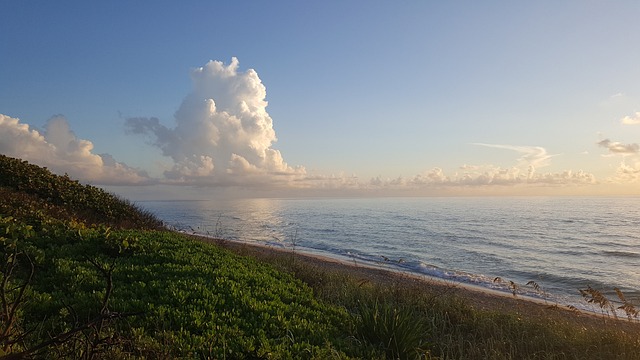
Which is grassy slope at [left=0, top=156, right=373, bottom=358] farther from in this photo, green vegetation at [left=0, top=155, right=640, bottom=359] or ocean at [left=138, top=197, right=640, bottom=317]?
ocean at [left=138, top=197, right=640, bottom=317]

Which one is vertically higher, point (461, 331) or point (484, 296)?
point (461, 331)

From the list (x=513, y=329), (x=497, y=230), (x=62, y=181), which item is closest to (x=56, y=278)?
(x=513, y=329)

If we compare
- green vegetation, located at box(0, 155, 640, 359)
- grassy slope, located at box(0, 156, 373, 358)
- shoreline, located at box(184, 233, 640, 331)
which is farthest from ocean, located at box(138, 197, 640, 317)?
grassy slope, located at box(0, 156, 373, 358)

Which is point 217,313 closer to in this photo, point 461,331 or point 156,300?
point 156,300

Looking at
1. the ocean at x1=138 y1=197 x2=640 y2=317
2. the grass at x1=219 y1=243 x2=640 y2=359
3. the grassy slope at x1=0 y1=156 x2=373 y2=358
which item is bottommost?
the ocean at x1=138 y1=197 x2=640 y2=317

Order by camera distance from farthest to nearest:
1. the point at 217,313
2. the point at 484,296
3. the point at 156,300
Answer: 1. the point at 484,296
2. the point at 156,300
3. the point at 217,313

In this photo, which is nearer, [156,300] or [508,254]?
[156,300]

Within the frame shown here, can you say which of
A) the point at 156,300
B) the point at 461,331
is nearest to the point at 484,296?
the point at 461,331

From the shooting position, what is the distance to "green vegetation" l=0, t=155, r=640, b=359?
6816mm

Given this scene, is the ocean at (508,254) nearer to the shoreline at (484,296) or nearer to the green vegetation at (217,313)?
the shoreline at (484,296)

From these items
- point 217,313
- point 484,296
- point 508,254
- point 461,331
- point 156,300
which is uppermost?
point 156,300

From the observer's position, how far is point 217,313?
→ 8203mm

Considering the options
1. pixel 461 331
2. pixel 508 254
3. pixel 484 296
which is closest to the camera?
pixel 461 331

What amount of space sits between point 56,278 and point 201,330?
4.34 metres
